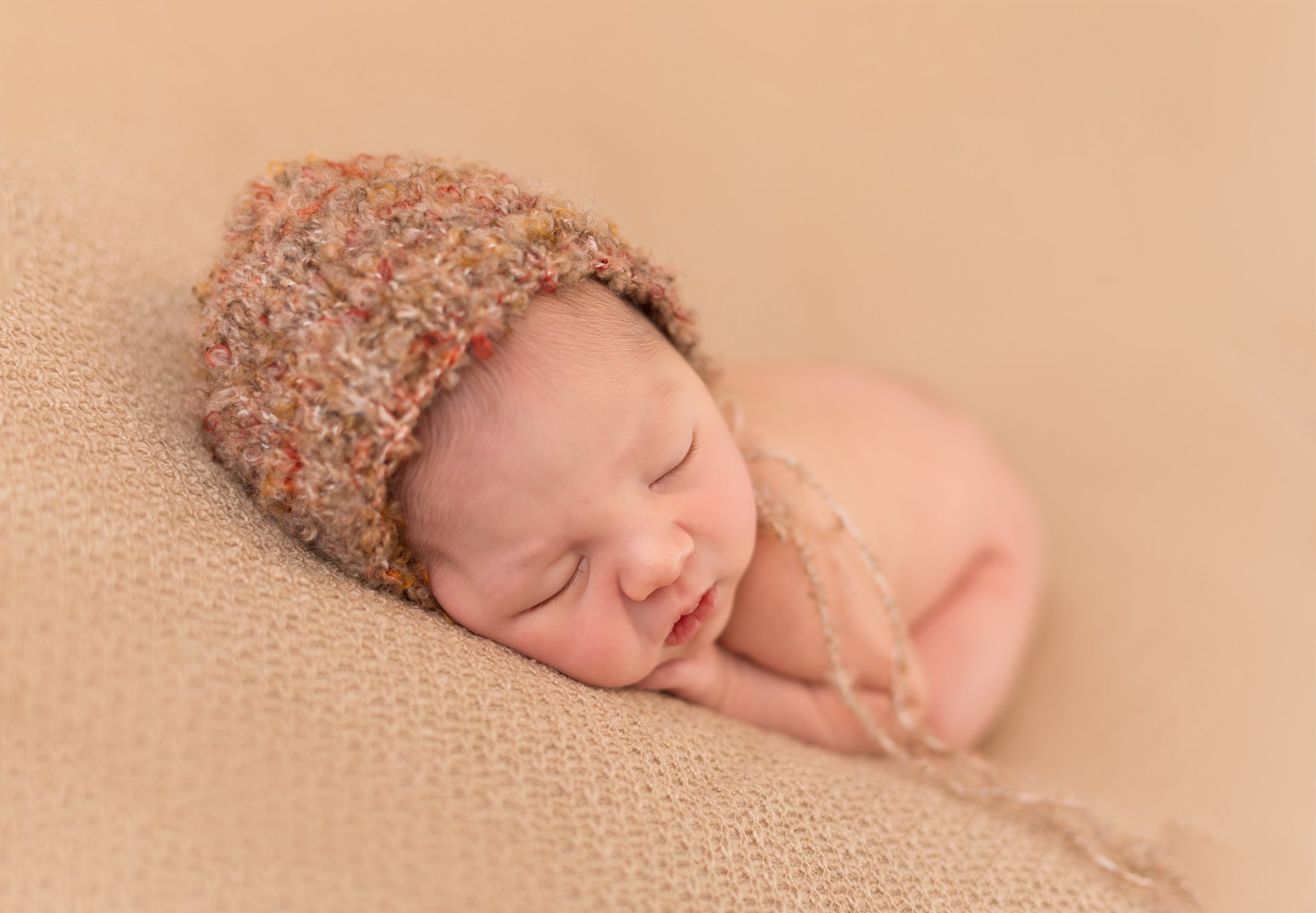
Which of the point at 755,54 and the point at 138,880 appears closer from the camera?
the point at 138,880

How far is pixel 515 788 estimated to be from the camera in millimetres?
750

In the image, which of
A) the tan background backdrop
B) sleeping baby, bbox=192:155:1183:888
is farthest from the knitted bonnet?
the tan background backdrop

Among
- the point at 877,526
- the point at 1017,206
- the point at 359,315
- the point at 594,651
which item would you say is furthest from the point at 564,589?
the point at 1017,206

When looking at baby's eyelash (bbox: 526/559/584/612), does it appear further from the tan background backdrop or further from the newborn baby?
the tan background backdrop

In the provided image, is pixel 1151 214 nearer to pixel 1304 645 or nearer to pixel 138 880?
pixel 1304 645

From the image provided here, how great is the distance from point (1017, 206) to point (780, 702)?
4.25 feet

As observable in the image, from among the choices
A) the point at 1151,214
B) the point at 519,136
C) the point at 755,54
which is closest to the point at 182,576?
the point at 519,136

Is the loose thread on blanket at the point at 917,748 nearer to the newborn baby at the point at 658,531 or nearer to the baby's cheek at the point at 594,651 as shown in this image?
the newborn baby at the point at 658,531

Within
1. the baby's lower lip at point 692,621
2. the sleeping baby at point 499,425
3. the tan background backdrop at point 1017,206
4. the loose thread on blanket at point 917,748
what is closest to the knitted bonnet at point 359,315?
the sleeping baby at point 499,425

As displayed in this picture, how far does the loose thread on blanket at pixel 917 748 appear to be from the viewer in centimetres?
104

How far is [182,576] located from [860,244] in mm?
1498

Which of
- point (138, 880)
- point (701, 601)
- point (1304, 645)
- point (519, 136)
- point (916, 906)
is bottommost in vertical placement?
point (138, 880)

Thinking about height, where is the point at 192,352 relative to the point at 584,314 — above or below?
below

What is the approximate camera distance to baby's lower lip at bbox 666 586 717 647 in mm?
990
